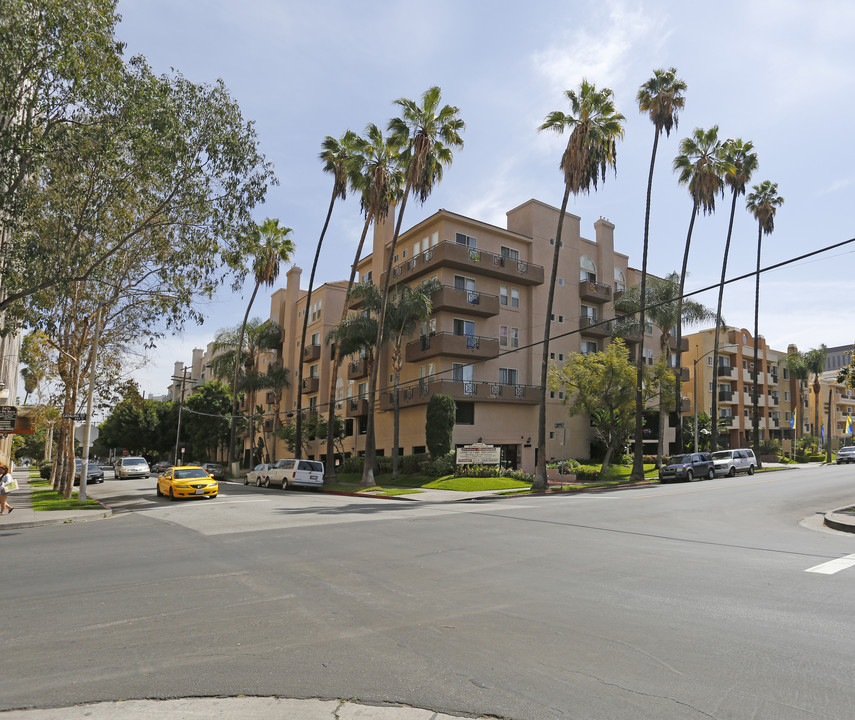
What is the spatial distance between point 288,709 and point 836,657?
4.39 metres

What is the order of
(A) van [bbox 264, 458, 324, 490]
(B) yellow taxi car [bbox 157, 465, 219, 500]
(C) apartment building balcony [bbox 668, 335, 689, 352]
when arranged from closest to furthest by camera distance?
1. (B) yellow taxi car [bbox 157, 465, 219, 500]
2. (A) van [bbox 264, 458, 324, 490]
3. (C) apartment building balcony [bbox 668, 335, 689, 352]

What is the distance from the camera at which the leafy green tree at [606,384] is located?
123 feet

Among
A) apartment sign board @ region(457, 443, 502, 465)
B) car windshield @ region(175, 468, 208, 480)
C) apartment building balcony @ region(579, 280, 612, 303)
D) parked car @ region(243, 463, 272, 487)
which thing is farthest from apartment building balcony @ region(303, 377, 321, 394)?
car windshield @ region(175, 468, 208, 480)

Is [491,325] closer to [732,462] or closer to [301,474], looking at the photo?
[301,474]

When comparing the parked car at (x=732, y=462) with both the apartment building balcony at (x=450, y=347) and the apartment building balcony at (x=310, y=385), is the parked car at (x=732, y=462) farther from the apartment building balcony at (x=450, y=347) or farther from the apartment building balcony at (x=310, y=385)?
the apartment building balcony at (x=310, y=385)

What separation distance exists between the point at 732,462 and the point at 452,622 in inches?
1490

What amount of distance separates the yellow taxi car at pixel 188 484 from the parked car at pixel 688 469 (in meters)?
23.9

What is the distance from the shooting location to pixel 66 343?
27.6m

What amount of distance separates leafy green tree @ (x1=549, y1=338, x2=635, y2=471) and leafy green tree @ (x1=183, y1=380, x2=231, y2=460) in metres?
37.4

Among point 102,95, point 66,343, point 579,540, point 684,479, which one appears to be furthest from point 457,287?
point 579,540

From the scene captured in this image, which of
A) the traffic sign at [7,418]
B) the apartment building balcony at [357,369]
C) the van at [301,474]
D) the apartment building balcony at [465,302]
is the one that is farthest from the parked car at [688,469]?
the traffic sign at [7,418]

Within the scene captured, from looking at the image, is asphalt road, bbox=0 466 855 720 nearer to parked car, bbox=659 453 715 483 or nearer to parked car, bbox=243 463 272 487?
parked car, bbox=659 453 715 483

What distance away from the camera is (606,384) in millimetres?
37594

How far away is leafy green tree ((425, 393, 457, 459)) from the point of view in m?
36.6
